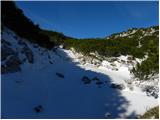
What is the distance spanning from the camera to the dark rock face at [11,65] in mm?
Result: 20703

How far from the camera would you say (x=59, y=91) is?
21.8 meters

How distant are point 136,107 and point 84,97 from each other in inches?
119

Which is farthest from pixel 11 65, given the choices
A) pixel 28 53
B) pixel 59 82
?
pixel 59 82

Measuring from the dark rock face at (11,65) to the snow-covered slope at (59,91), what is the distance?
0.13 m

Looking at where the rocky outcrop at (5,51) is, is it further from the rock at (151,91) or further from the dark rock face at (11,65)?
the rock at (151,91)

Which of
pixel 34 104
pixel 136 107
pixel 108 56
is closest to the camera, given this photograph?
pixel 34 104

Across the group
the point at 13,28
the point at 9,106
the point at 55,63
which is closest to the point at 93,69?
the point at 55,63

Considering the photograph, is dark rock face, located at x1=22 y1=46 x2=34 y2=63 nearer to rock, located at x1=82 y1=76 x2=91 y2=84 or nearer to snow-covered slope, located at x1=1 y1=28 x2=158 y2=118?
snow-covered slope, located at x1=1 y1=28 x2=158 y2=118

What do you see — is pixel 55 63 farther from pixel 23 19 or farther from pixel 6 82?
pixel 6 82

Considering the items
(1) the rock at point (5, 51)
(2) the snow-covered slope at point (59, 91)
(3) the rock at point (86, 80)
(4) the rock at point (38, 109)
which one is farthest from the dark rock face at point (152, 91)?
(1) the rock at point (5, 51)

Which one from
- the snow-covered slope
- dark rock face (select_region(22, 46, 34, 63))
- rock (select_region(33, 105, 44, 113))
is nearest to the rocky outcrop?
the snow-covered slope

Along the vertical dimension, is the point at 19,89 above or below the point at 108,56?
below

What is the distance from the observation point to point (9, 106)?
57.5ft

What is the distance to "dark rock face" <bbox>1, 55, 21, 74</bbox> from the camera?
67.9 feet
